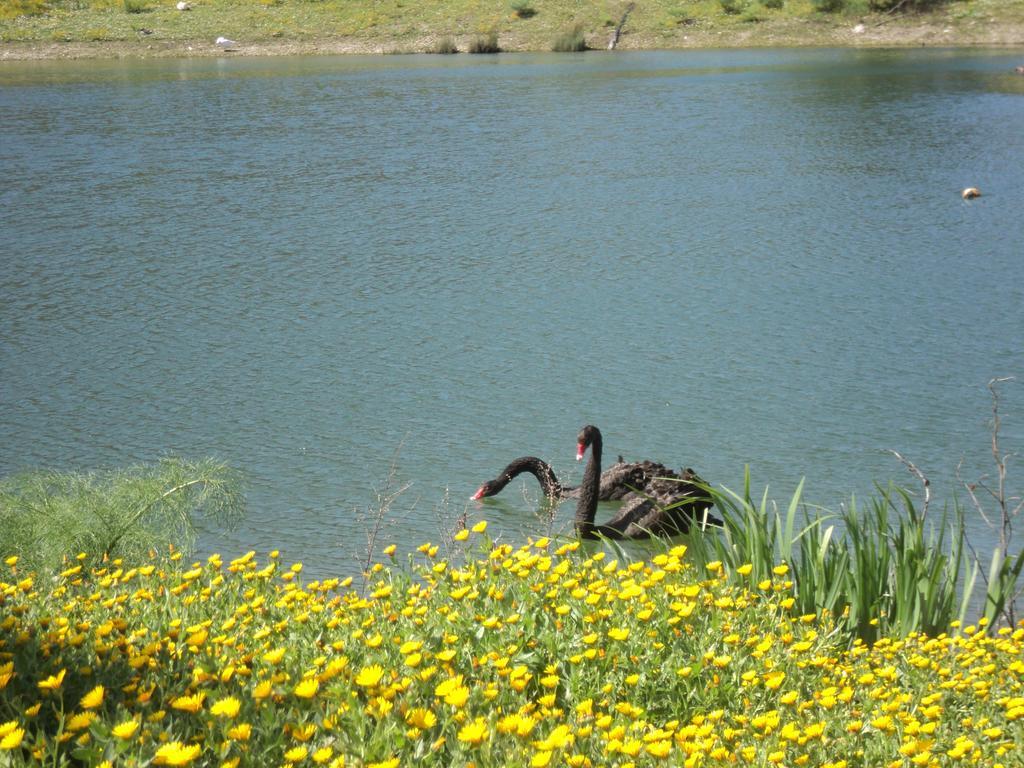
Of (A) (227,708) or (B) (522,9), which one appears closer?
(A) (227,708)

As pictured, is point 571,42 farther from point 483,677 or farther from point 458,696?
point 458,696

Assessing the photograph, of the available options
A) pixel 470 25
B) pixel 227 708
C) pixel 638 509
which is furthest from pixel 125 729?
pixel 470 25

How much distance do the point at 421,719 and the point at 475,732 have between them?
0.68 ft

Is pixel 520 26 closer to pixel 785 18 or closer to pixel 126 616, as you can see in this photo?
pixel 785 18

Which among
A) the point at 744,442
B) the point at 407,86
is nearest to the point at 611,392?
the point at 744,442

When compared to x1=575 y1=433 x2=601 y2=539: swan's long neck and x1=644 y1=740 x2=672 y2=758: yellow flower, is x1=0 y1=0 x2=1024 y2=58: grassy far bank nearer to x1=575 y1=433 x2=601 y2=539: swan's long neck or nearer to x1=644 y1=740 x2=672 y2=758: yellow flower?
x1=575 y1=433 x2=601 y2=539: swan's long neck

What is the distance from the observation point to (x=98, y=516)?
552 centimetres

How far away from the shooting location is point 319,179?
784 inches

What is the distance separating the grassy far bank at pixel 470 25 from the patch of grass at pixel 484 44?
0.28 m

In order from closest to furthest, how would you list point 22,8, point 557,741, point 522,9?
point 557,741 < point 522,9 < point 22,8

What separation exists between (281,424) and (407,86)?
27.1m

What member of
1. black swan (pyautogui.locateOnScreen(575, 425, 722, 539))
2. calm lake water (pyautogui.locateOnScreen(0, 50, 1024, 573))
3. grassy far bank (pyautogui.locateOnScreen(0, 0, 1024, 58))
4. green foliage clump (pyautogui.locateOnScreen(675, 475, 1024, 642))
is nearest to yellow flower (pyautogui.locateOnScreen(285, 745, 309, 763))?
green foliage clump (pyautogui.locateOnScreen(675, 475, 1024, 642))

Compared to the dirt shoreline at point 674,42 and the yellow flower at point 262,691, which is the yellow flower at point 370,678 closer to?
the yellow flower at point 262,691

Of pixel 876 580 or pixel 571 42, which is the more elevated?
pixel 571 42
